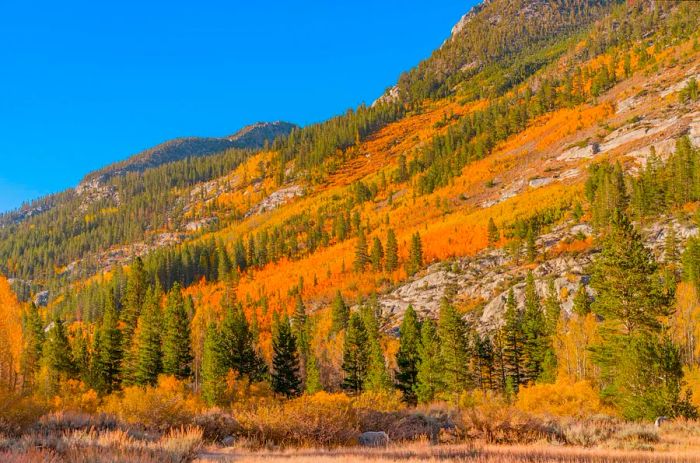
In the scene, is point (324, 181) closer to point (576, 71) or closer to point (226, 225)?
point (226, 225)

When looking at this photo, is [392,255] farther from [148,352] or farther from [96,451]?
[96,451]

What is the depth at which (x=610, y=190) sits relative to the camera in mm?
72750

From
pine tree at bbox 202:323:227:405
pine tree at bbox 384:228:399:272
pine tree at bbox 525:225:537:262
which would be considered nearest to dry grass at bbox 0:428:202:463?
pine tree at bbox 202:323:227:405

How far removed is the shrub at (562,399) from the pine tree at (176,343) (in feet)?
114

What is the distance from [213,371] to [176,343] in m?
7.29

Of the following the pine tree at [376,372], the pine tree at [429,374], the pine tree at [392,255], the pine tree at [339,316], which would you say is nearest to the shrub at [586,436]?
the pine tree at [376,372]

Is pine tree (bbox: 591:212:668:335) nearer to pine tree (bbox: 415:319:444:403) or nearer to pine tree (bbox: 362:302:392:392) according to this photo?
pine tree (bbox: 415:319:444:403)

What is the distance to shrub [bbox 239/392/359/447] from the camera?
14008 mm

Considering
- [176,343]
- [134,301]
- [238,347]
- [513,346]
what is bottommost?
[513,346]

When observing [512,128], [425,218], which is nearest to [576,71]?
[512,128]

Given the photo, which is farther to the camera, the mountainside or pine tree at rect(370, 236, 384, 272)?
pine tree at rect(370, 236, 384, 272)

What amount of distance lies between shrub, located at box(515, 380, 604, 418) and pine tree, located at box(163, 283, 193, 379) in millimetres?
34787

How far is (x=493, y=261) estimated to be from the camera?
76.9 metres

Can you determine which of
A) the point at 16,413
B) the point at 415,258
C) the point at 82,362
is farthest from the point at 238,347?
the point at 415,258
